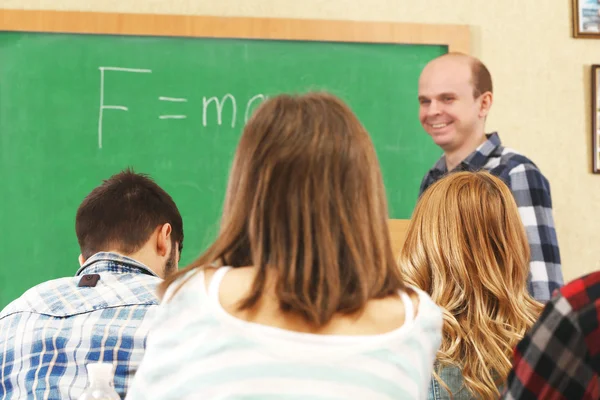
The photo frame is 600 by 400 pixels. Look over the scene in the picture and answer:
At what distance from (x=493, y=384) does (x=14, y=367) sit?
2.91ft

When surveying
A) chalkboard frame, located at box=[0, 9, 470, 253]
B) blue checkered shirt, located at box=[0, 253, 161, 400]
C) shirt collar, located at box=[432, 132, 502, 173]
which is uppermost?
chalkboard frame, located at box=[0, 9, 470, 253]

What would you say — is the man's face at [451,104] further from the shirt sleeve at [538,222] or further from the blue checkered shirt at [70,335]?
the blue checkered shirt at [70,335]

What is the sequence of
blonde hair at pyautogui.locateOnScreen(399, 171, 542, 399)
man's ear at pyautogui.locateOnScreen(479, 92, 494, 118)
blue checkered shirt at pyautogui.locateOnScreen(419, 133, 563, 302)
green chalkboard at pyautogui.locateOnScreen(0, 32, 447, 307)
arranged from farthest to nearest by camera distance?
green chalkboard at pyautogui.locateOnScreen(0, 32, 447, 307), man's ear at pyautogui.locateOnScreen(479, 92, 494, 118), blue checkered shirt at pyautogui.locateOnScreen(419, 133, 563, 302), blonde hair at pyautogui.locateOnScreen(399, 171, 542, 399)

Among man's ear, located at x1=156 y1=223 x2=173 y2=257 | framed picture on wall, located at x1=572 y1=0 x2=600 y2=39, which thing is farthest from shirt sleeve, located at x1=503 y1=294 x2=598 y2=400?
framed picture on wall, located at x1=572 y1=0 x2=600 y2=39

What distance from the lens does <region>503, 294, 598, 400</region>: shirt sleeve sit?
2.47 feet

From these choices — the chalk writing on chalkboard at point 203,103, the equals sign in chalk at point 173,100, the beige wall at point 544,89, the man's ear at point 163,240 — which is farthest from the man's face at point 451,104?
the man's ear at point 163,240

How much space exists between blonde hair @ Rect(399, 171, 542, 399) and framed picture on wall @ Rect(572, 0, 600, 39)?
1.86 m

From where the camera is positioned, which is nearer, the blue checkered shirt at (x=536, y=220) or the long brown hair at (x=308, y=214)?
the long brown hair at (x=308, y=214)

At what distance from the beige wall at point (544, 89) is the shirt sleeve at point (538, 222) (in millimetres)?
674

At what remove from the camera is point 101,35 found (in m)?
2.91

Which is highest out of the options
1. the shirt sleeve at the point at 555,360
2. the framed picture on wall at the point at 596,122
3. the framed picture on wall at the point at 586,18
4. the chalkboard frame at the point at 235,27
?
the framed picture on wall at the point at 586,18

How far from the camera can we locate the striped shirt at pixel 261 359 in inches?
34.9

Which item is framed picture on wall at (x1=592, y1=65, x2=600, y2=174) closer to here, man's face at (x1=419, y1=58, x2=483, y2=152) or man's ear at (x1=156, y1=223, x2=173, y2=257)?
man's face at (x1=419, y1=58, x2=483, y2=152)

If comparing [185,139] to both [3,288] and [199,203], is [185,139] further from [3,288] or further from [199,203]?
[3,288]
